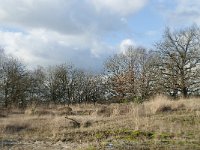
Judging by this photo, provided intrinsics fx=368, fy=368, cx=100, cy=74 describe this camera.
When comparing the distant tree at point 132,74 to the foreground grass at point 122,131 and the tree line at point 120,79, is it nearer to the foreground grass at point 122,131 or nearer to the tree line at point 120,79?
the tree line at point 120,79

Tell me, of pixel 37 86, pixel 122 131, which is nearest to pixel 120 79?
pixel 37 86

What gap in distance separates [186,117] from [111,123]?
11.6 feet

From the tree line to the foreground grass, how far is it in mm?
23402

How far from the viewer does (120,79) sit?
55812mm

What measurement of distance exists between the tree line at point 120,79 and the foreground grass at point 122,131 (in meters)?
23.4

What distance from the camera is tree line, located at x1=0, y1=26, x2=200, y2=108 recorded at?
50.5 m

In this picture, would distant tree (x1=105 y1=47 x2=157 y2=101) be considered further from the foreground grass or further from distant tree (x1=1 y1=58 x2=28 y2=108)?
the foreground grass

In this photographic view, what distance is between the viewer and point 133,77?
2111 inches

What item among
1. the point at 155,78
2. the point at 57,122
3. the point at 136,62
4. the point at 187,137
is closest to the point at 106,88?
the point at 136,62

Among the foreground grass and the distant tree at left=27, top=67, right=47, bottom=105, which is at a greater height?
the distant tree at left=27, top=67, right=47, bottom=105

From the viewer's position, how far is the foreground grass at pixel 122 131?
40.9ft

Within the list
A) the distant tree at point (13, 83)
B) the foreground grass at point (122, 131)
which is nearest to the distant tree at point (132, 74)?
the distant tree at point (13, 83)

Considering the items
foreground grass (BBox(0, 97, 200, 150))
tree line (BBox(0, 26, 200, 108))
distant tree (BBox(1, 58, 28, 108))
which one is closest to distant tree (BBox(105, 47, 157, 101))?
tree line (BBox(0, 26, 200, 108))

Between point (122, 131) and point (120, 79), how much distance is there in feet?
135
